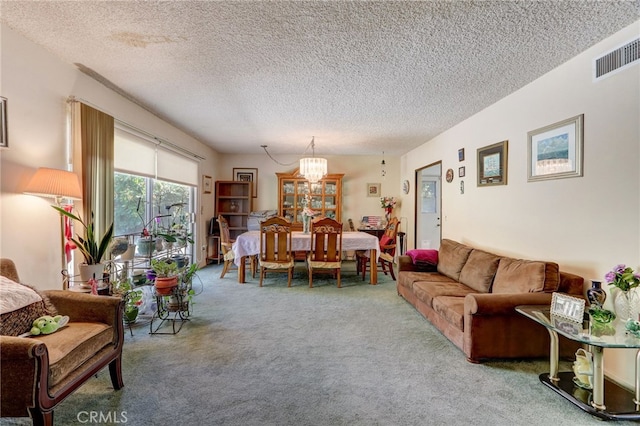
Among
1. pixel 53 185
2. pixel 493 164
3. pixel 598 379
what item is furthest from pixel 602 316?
pixel 53 185

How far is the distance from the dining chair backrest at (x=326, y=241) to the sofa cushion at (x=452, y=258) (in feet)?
4.56

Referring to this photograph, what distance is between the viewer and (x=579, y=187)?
2326mm

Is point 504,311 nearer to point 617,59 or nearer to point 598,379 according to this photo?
point 598,379

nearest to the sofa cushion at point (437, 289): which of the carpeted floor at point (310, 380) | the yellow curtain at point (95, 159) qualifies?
the carpeted floor at point (310, 380)

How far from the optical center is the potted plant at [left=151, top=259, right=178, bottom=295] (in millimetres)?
2787

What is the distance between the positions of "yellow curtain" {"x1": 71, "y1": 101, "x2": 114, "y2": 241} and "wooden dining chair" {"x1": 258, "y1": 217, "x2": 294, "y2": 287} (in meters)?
1.93

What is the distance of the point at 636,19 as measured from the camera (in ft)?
6.29

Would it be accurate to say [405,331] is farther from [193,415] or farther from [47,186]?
[47,186]

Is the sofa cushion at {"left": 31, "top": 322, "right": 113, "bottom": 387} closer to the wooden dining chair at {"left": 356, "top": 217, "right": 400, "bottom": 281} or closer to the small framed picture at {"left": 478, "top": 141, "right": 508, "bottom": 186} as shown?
the wooden dining chair at {"left": 356, "top": 217, "right": 400, "bottom": 281}

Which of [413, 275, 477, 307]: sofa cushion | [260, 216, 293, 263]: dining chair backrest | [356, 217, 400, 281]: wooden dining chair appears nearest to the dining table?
[260, 216, 293, 263]: dining chair backrest

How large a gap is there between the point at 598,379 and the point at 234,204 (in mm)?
6229

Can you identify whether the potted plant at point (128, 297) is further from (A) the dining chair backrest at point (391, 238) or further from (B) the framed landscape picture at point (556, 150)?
(B) the framed landscape picture at point (556, 150)

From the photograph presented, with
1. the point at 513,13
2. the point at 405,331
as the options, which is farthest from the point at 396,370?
the point at 513,13

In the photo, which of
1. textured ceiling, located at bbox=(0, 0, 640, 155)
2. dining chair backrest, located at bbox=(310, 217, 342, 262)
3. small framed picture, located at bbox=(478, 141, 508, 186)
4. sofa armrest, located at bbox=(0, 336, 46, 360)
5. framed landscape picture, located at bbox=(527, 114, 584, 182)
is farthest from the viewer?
dining chair backrest, located at bbox=(310, 217, 342, 262)
